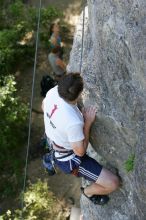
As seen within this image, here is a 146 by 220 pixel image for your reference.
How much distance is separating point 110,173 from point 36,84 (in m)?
6.08

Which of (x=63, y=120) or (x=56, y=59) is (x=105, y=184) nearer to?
(x=63, y=120)

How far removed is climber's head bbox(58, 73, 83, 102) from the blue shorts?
0.96m

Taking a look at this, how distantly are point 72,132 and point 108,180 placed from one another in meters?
1.03

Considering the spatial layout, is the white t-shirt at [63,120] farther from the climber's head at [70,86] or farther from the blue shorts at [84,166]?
the blue shorts at [84,166]

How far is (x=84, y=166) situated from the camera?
6.10 metres

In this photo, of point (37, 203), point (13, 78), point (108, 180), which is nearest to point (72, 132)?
point (108, 180)

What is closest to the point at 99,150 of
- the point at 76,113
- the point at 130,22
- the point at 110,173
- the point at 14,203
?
the point at 110,173

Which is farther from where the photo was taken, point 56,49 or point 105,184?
point 56,49

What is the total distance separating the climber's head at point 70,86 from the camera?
5.36 m

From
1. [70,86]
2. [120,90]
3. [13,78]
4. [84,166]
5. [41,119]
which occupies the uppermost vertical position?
[70,86]

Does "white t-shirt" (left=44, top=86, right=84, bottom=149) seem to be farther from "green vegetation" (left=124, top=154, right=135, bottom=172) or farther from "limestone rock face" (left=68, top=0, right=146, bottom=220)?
"green vegetation" (left=124, top=154, right=135, bottom=172)

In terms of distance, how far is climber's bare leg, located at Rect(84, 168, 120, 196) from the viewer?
20.2 feet

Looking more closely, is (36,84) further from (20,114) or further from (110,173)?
(110,173)

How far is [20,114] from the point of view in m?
10.1
